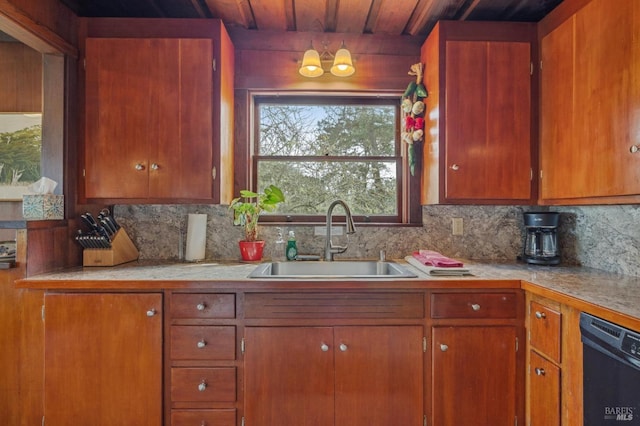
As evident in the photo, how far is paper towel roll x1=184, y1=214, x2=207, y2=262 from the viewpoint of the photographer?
6.77 feet

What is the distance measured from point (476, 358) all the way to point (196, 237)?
5.46ft

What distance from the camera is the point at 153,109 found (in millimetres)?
1839

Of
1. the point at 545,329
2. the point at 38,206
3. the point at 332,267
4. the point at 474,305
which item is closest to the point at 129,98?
the point at 38,206

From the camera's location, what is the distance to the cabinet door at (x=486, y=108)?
6.17 feet

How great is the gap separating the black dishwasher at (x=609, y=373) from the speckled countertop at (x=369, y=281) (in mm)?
A: 152

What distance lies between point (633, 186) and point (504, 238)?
911 mm

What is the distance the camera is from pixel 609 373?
1101 mm

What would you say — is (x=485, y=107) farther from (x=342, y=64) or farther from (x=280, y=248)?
(x=280, y=248)

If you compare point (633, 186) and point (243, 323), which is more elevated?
point (633, 186)

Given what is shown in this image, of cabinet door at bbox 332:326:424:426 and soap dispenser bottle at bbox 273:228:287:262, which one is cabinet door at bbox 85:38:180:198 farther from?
cabinet door at bbox 332:326:424:426

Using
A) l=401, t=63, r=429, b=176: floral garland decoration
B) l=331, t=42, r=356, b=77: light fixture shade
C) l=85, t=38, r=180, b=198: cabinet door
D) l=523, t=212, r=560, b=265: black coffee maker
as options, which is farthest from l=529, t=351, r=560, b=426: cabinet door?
l=85, t=38, r=180, b=198: cabinet door

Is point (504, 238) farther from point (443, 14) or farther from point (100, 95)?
point (100, 95)

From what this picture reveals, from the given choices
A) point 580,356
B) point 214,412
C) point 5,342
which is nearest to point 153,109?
point 5,342

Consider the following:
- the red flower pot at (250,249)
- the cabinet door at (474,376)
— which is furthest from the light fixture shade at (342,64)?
the cabinet door at (474,376)
